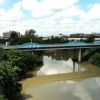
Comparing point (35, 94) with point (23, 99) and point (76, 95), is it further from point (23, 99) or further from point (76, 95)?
point (76, 95)

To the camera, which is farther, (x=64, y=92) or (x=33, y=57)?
(x=33, y=57)

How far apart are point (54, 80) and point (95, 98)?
673 centimetres

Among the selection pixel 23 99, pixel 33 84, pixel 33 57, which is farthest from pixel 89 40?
pixel 23 99

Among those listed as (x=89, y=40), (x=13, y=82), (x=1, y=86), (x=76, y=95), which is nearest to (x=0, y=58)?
(x=13, y=82)

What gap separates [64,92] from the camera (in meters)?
12.9

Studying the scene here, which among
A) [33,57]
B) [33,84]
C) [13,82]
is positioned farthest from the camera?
[33,57]

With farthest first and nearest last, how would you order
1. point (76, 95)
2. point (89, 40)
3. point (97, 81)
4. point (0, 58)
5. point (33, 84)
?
1. point (89, 40)
2. point (97, 81)
3. point (33, 84)
4. point (0, 58)
5. point (76, 95)

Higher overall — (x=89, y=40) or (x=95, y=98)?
(x=89, y=40)

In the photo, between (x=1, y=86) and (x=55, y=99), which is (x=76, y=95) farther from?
(x=1, y=86)

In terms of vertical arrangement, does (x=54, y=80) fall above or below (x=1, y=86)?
below

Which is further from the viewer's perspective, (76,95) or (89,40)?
(89,40)

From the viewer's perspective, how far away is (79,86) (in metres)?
14.7

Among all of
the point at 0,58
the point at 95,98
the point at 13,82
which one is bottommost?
the point at 95,98

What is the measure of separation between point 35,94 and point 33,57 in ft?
31.9
